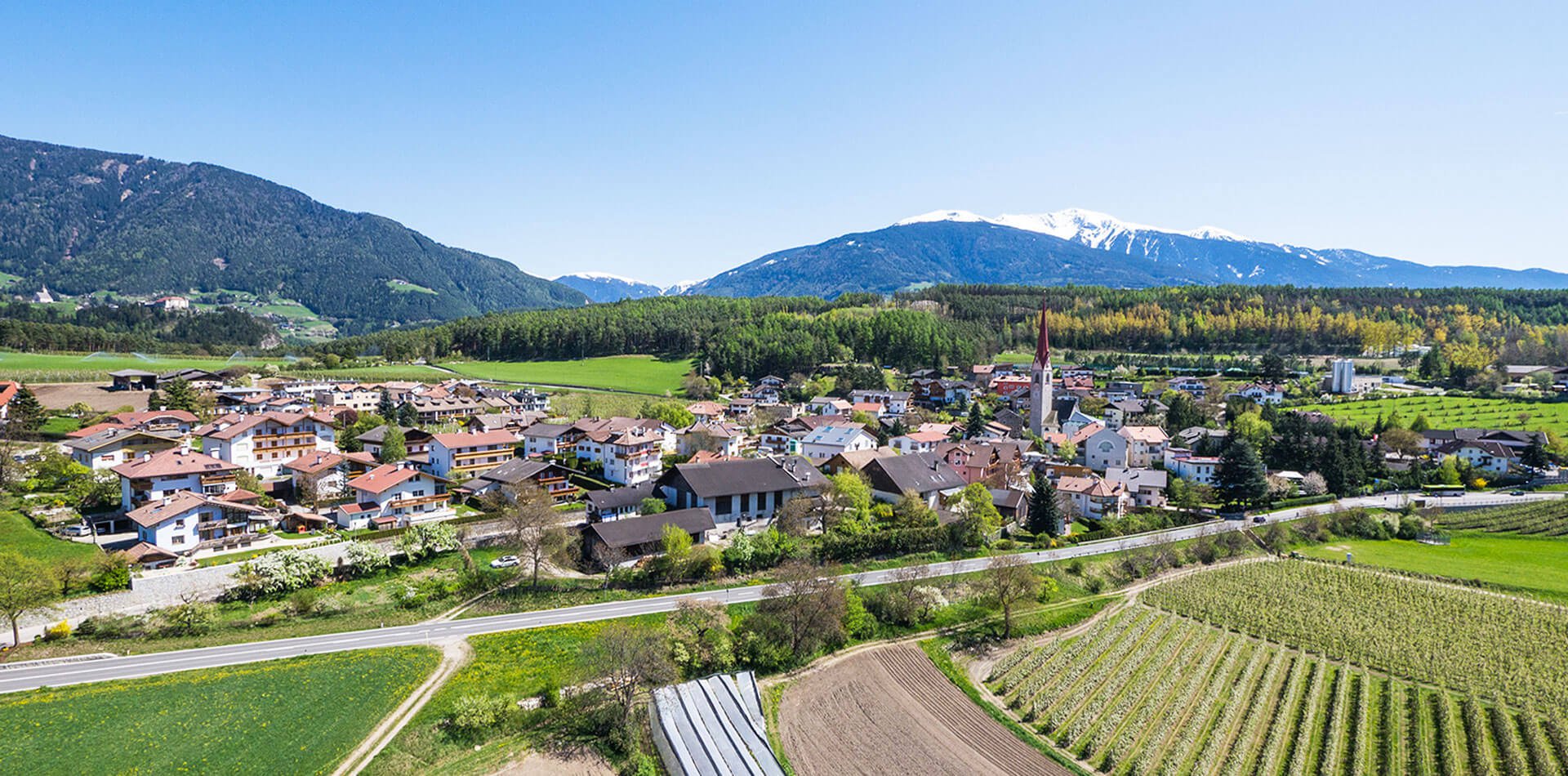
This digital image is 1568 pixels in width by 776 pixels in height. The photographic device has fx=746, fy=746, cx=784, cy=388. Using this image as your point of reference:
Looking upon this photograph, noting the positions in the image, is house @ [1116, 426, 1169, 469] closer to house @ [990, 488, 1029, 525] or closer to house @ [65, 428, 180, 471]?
house @ [990, 488, 1029, 525]

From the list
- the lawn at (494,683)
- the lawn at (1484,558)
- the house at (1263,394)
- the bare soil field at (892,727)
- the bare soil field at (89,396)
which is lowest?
the lawn at (1484,558)

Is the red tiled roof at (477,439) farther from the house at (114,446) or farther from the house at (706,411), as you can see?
the house at (706,411)

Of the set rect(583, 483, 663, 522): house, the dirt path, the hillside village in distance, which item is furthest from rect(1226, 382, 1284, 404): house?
the dirt path

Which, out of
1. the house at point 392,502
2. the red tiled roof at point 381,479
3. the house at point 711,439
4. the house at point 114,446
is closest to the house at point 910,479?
the house at point 711,439

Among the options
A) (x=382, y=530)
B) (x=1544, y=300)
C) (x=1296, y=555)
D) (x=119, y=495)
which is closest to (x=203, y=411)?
(x=119, y=495)

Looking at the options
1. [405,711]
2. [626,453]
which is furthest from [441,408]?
[405,711]

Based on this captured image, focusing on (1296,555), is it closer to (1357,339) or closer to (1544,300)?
(1357,339)
